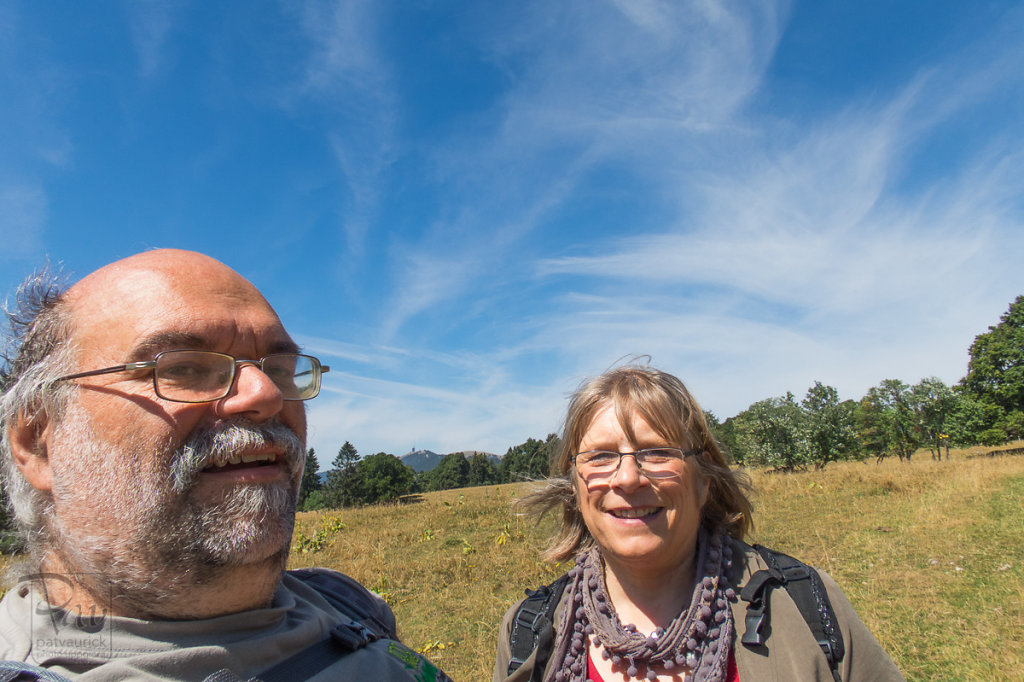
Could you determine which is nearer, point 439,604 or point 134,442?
point 134,442

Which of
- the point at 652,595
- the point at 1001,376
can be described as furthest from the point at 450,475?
the point at 652,595

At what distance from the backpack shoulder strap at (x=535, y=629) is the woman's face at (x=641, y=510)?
1.22 feet

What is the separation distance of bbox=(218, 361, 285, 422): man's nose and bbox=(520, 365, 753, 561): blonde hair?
57.8 inches

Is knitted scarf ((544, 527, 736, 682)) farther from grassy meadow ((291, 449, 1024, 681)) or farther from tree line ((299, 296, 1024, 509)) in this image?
tree line ((299, 296, 1024, 509))

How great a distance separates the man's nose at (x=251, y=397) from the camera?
1.52 metres

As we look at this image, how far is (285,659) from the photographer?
1.52 m

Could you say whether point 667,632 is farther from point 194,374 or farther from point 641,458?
Answer: point 194,374

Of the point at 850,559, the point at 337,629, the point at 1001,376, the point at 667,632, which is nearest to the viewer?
the point at 337,629

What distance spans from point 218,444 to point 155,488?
179mm

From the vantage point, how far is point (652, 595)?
7.72 ft

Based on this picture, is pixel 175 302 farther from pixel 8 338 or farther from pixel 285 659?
pixel 285 659

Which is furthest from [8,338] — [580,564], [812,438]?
[812,438]

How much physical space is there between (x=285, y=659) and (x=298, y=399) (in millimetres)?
759

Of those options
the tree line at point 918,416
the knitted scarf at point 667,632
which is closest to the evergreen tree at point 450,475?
the tree line at point 918,416
